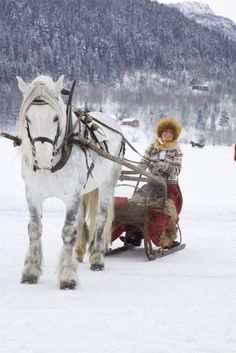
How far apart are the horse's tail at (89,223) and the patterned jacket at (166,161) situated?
977 millimetres

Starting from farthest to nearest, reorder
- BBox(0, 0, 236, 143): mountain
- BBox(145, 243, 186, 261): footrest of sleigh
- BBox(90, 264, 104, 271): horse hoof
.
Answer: BBox(0, 0, 236, 143): mountain
BBox(145, 243, 186, 261): footrest of sleigh
BBox(90, 264, 104, 271): horse hoof

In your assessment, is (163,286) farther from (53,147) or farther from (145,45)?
(145,45)

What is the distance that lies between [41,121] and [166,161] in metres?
2.92

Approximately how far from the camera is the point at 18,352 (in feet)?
10.4

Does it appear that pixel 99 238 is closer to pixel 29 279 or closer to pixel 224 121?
pixel 29 279

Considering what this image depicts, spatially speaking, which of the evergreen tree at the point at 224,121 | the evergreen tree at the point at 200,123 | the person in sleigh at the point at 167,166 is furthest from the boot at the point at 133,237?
the evergreen tree at the point at 224,121

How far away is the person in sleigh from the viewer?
23.1 feet

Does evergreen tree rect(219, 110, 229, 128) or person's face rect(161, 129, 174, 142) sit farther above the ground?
person's face rect(161, 129, 174, 142)

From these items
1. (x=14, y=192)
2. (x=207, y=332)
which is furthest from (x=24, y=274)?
(x=14, y=192)

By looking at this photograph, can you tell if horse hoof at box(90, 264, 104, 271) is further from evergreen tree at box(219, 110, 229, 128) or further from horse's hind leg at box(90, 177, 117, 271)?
evergreen tree at box(219, 110, 229, 128)

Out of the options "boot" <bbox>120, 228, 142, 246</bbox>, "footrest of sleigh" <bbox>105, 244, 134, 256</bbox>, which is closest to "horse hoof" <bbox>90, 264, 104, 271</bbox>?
"footrest of sleigh" <bbox>105, 244, 134, 256</bbox>

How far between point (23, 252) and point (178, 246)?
1963 millimetres

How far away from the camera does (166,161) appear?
7.11 meters

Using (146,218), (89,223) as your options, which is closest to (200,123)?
(146,218)
